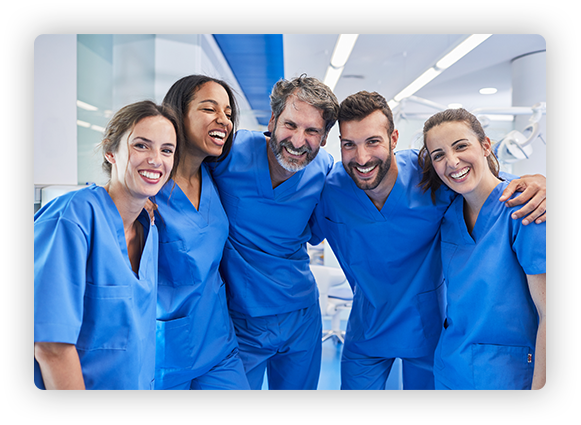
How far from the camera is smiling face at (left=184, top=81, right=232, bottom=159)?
4.00ft

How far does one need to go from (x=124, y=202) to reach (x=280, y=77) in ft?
9.41

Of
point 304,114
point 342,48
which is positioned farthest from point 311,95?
point 342,48

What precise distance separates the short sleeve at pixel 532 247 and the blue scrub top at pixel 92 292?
36.8 inches

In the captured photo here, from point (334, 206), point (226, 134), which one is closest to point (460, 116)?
point (334, 206)

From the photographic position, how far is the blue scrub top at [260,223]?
1337 mm

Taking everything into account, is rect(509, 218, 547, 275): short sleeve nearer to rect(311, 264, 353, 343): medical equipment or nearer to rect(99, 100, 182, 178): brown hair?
rect(99, 100, 182, 178): brown hair

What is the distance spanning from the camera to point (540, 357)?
93 cm

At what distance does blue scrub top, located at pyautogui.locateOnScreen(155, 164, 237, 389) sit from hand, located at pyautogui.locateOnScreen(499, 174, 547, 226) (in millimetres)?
851

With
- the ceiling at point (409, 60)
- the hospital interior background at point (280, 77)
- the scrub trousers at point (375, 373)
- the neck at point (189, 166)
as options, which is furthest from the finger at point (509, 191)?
the ceiling at point (409, 60)

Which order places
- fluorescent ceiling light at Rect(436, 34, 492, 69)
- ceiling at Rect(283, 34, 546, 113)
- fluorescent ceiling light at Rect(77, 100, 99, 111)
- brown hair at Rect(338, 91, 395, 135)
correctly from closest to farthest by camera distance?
1. brown hair at Rect(338, 91, 395, 135)
2. fluorescent ceiling light at Rect(77, 100, 99, 111)
3. fluorescent ceiling light at Rect(436, 34, 492, 69)
4. ceiling at Rect(283, 34, 546, 113)

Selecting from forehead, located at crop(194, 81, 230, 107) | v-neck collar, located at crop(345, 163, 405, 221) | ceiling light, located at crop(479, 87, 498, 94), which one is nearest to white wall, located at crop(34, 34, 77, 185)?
forehead, located at crop(194, 81, 230, 107)

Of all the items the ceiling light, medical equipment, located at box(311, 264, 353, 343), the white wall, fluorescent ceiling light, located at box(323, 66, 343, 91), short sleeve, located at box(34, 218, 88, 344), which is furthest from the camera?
the ceiling light

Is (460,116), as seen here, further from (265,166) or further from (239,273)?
(239,273)

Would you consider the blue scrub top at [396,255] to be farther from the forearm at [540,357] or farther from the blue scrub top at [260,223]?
the forearm at [540,357]
